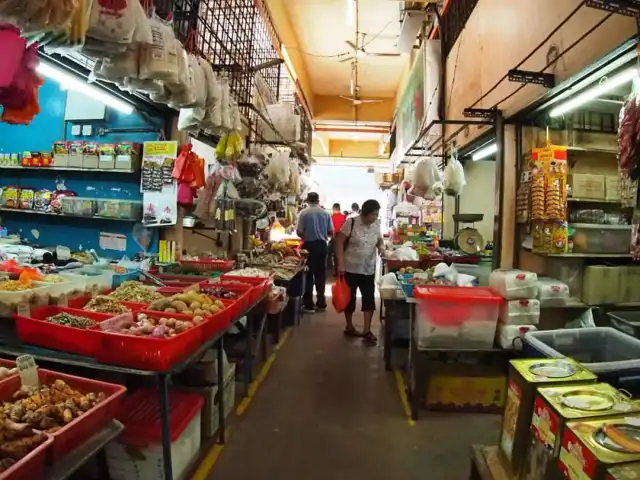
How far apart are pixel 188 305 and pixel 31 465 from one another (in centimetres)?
142

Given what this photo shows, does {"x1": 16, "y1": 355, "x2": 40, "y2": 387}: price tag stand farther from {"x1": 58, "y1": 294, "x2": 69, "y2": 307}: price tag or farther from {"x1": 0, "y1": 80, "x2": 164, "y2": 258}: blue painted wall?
{"x1": 0, "y1": 80, "x2": 164, "y2": 258}: blue painted wall

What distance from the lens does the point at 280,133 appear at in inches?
254

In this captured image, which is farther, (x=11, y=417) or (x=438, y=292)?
(x=438, y=292)

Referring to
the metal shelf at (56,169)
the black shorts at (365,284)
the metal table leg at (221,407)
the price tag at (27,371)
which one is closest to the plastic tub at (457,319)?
the metal table leg at (221,407)

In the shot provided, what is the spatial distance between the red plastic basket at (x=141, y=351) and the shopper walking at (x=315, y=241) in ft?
16.0

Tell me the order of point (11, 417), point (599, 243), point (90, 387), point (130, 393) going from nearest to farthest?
point (11, 417)
point (90, 387)
point (130, 393)
point (599, 243)

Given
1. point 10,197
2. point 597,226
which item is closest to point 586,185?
point 597,226

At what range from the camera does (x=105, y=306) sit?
2.52m

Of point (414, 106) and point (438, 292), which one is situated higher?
point (414, 106)

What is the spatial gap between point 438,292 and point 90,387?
7.27 ft

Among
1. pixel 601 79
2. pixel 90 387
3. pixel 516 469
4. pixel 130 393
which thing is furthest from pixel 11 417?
pixel 601 79

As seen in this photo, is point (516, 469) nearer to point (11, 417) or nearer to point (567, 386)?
point (567, 386)

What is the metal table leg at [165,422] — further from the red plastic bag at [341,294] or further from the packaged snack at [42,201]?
the packaged snack at [42,201]

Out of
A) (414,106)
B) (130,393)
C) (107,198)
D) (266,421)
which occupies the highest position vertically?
(414,106)
